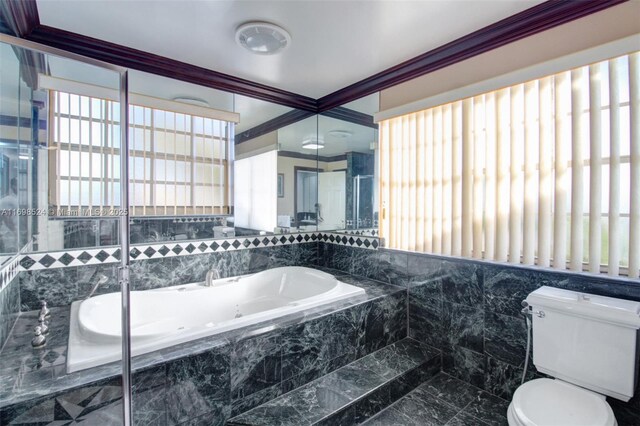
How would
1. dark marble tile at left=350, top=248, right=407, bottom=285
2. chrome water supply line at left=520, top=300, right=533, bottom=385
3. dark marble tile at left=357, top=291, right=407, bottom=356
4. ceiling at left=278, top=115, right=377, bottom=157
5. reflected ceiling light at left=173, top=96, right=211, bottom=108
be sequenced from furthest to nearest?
ceiling at left=278, top=115, right=377, bottom=157
dark marble tile at left=350, top=248, right=407, bottom=285
reflected ceiling light at left=173, top=96, right=211, bottom=108
dark marble tile at left=357, top=291, right=407, bottom=356
chrome water supply line at left=520, top=300, right=533, bottom=385

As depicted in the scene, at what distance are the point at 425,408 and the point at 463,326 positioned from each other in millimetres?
661

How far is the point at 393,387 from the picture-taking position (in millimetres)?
2082

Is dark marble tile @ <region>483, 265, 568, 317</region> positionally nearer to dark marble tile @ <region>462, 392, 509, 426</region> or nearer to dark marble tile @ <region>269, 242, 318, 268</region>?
dark marble tile @ <region>462, 392, 509, 426</region>

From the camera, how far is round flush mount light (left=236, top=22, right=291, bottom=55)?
1.96 m

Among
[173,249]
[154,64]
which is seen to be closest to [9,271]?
[173,249]

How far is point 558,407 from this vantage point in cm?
150

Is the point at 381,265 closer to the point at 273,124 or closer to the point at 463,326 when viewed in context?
the point at 463,326

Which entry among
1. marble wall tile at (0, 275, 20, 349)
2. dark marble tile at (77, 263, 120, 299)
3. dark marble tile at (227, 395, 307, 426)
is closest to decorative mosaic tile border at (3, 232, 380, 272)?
dark marble tile at (77, 263, 120, 299)

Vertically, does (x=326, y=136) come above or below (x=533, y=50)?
below

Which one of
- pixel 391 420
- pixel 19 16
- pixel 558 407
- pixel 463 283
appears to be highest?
pixel 19 16

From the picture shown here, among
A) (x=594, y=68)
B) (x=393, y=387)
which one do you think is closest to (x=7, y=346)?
(x=393, y=387)

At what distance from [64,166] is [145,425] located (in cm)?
130

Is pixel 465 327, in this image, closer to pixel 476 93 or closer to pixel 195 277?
pixel 476 93

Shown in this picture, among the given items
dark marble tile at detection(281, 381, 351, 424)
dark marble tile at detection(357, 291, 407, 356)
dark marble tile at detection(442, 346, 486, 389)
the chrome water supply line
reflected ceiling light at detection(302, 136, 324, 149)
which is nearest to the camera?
dark marble tile at detection(281, 381, 351, 424)
